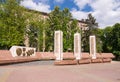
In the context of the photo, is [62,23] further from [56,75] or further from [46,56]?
[56,75]

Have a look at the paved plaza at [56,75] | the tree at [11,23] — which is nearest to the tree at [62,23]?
the tree at [11,23]

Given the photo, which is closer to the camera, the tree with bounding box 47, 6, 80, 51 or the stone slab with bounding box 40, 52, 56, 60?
the stone slab with bounding box 40, 52, 56, 60

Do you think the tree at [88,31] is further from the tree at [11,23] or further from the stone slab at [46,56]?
the tree at [11,23]

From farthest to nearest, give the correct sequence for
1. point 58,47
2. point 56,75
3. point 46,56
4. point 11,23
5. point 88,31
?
point 88,31
point 11,23
point 46,56
point 58,47
point 56,75

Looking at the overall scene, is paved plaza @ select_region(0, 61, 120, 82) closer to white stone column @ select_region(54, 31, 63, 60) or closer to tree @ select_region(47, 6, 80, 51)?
white stone column @ select_region(54, 31, 63, 60)

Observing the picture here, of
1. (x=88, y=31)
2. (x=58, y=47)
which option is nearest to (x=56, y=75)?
(x=58, y=47)

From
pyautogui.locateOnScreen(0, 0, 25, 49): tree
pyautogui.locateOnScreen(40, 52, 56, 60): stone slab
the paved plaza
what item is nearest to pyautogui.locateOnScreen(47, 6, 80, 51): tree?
pyautogui.locateOnScreen(40, 52, 56, 60): stone slab

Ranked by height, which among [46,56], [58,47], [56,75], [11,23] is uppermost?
[11,23]

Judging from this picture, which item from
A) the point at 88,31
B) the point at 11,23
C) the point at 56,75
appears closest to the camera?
the point at 56,75

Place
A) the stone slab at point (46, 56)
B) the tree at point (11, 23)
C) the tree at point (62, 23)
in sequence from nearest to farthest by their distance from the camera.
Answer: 1. the stone slab at point (46, 56)
2. the tree at point (11, 23)
3. the tree at point (62, 23)

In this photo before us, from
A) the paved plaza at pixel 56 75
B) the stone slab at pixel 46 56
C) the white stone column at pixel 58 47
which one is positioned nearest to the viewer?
the paved plaza at pixel 56 75

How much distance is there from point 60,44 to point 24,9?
20.7 metres

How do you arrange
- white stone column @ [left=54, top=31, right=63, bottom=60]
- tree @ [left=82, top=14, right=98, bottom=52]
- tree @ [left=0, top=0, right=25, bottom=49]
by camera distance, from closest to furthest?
white stone column @ [left=54, top=31, right=63, bottom=60] → tree @ [left=0, top=0, right=25, bottom=49] → tree @ [left=82, top=14, right=98, bottom=52]

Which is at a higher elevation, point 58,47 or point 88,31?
point 88,31
